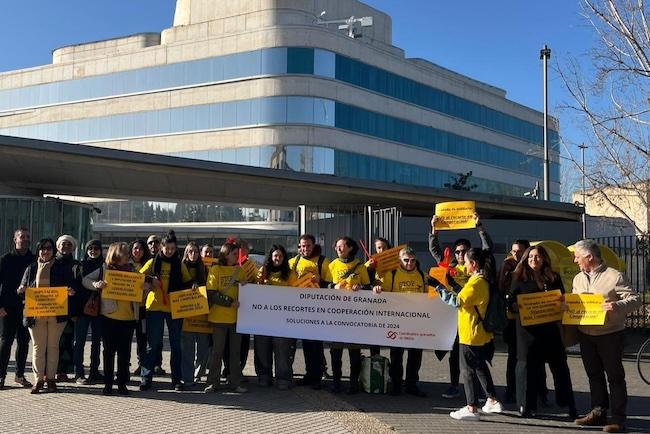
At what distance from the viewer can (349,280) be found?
27.3 feet

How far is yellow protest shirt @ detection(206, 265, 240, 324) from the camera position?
326 inches

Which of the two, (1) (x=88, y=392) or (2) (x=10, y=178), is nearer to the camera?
(1) (x=88, y=392)

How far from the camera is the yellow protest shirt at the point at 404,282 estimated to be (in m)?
8.38

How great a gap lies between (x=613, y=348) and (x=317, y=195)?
10585 mm

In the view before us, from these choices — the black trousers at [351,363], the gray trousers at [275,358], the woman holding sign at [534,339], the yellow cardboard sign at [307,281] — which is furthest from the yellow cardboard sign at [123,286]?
the woman holding sign at [534,339]

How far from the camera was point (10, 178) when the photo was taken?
52.5ft

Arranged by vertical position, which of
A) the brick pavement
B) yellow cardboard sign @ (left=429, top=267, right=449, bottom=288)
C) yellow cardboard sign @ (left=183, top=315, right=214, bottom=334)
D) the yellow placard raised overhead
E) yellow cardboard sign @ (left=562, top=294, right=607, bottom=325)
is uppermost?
the yellow placard raised overhead

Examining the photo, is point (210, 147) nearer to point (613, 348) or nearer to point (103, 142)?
point (103, 142)

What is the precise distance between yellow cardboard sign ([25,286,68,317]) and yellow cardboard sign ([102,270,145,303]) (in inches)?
21.8

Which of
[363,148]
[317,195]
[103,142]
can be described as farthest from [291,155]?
[317,195]

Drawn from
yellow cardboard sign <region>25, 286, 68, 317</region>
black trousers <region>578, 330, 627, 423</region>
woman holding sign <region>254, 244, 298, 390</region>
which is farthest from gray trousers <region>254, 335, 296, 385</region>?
black trousers <region>578, 330, 627, 423</region>

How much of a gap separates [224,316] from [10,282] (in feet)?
8.93

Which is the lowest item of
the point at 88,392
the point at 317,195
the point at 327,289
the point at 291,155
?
the point at 88,392

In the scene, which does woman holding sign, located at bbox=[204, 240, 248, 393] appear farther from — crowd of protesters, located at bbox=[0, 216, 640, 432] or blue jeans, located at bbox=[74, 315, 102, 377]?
blue jeans, located at bbox=[74, 315, 102, 377]
